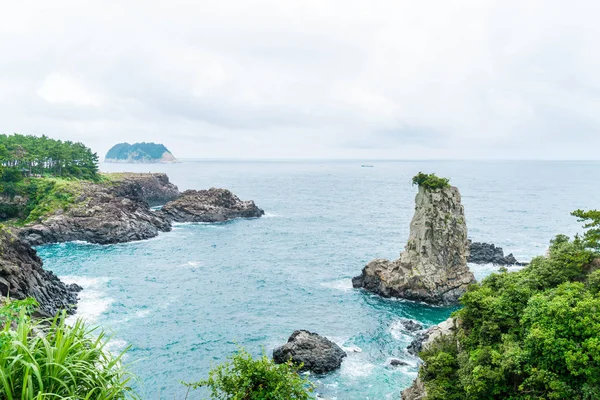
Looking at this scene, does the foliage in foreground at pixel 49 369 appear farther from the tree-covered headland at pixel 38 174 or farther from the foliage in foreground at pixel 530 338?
the tree-covered headland at pixel 38 174

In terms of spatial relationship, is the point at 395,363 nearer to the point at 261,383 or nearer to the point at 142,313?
the point at 261,383

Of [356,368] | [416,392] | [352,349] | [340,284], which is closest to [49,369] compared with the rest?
[416,392]

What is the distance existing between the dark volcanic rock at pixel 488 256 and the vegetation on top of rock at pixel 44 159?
10880 centimetres

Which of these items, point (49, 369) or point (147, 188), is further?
point (147, 188)

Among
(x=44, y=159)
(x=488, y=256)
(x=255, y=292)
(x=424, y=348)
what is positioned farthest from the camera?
(x=44, y=159)

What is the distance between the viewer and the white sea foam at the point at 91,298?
177 ft

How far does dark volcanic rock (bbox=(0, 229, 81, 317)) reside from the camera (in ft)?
162

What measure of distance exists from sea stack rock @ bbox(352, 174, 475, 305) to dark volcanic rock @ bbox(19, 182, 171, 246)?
59.0 m

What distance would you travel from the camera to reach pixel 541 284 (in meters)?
29.6

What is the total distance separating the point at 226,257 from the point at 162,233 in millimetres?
27247

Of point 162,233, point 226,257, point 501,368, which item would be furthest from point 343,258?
point 501,368

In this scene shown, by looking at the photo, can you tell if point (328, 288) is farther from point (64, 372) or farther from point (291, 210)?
point (291, 210)

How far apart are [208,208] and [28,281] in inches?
2665

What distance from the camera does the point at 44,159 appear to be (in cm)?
12625
